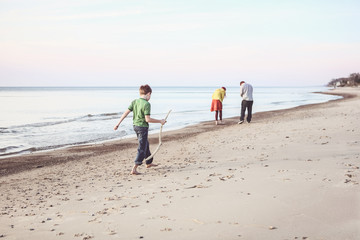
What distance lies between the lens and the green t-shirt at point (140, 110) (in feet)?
22.5

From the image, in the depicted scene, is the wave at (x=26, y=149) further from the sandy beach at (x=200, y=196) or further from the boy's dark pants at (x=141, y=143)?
the boy's dark pants at (x=141, y=143)

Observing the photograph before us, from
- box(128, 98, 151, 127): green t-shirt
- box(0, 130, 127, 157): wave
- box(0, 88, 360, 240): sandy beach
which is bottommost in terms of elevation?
box(0, 130, 127, 157): wave

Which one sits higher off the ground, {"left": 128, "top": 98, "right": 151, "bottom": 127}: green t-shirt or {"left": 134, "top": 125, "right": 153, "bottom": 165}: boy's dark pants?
{"left": 128, "top": 98, "right": 151, "bottom": 127}: green t-shirt

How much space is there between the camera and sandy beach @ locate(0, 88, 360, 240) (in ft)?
12.6

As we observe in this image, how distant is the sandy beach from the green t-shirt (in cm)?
103

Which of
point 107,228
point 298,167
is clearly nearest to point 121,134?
point 298,167

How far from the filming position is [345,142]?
347 inches

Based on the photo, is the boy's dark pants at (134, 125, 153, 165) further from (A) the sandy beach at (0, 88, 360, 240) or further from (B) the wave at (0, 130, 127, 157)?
(B) the wave at (0, 130, 127, 157)

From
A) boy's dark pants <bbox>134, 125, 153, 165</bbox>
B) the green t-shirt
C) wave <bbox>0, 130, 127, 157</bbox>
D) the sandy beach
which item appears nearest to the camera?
the sandy beach

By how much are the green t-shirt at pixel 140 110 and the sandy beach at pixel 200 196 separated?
3.39 ft

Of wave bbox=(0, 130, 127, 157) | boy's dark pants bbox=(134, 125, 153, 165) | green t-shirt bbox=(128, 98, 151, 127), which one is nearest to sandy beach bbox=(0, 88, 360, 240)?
boy's dark pants bbox=(134, 125, 153, 165)

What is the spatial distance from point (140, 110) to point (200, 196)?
255cm

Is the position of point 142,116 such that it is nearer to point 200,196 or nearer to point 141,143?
point 141,143

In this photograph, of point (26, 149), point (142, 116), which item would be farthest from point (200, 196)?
point (26, 149)
